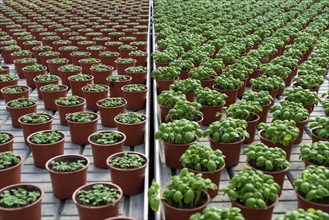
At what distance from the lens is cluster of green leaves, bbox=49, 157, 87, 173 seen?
11.4 ft

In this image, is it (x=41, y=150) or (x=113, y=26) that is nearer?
(x=41, y=150)

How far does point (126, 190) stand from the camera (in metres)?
A: 3.55

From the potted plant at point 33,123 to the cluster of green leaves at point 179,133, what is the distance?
1.38 m

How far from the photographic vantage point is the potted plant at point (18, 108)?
15.9 ft

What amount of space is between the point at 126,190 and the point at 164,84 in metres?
2.40

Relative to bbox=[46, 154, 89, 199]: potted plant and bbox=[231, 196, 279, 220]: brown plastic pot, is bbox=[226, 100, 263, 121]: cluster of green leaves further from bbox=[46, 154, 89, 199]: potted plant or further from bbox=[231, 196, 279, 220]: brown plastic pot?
bbox=[46, 154, 89, 199]: potted plant

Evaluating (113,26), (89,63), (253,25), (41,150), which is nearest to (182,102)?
(41,150)

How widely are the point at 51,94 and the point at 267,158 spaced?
314 cm

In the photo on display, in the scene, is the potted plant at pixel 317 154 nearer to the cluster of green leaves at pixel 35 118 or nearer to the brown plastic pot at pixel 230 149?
the brown plastic pot at pixel 230 149

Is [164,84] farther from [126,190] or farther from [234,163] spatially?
[126,190]

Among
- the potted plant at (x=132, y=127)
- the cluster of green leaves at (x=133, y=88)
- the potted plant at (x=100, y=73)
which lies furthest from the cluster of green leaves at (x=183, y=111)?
the potted plant at (x=100, y=73)

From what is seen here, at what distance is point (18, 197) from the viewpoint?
10.1 feet

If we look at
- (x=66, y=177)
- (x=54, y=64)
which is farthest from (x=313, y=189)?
(x=54, y=64)

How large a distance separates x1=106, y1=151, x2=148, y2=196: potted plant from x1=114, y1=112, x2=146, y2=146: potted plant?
723mm
